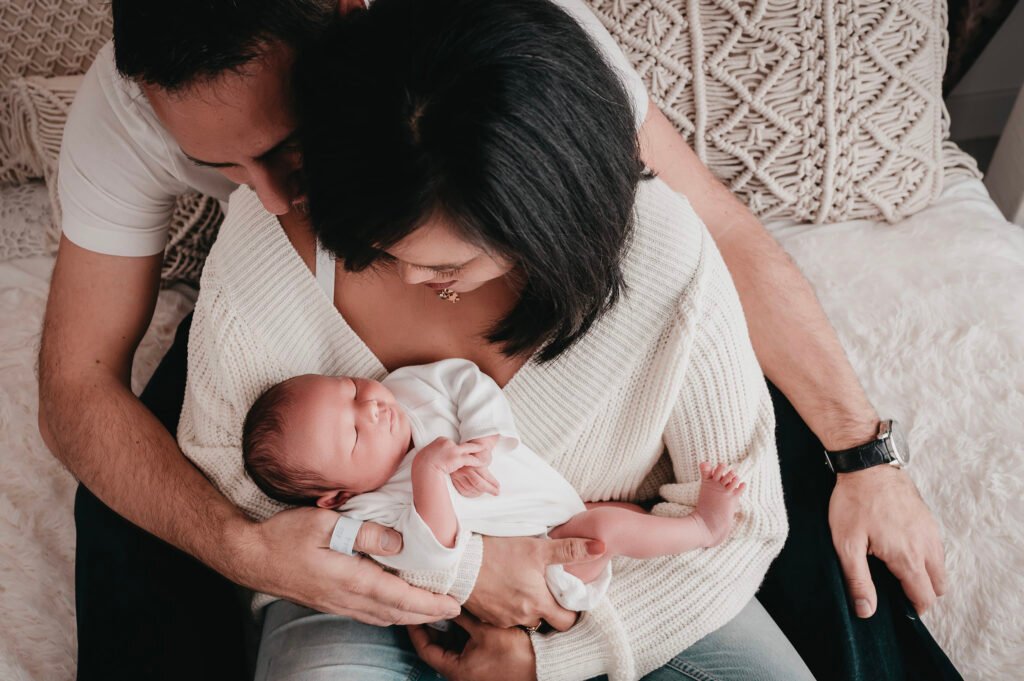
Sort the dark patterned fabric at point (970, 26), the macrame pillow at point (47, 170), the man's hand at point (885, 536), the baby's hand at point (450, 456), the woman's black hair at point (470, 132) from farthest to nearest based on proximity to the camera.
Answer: the dark patterned fabric at point (970, 26)
the macrame pillow at point (47, 170)
the man's hand at point (885, 536)
the baby's hand at point (450, 456)
the woman's black hair at point (470, 132)

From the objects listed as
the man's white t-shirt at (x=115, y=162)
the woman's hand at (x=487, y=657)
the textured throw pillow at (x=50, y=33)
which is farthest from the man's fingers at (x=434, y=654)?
the textured throw pillow at (x=50, y=33)

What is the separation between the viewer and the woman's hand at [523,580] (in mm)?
1035

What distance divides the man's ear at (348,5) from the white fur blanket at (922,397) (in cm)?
92

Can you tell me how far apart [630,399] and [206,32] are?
70cm

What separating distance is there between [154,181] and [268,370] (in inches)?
14.9

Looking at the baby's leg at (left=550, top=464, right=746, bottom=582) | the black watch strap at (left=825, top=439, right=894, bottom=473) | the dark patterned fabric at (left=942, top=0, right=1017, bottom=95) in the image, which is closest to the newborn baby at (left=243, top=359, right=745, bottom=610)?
the baby's leg at (left=550, top=464, right=746, bottom=582)

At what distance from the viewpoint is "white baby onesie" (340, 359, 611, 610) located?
3.40 ft

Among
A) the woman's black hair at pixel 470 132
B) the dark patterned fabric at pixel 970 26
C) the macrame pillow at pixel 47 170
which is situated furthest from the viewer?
the dark patterned fabric at pixel 970 26

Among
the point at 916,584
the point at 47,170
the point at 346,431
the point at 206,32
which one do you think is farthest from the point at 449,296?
the point at 47,170

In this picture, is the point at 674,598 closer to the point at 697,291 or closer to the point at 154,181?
the point at 697,291

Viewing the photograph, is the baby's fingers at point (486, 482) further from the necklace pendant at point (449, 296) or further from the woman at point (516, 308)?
the necklace pendant at point (449, 296)

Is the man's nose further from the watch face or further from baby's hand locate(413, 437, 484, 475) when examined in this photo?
the watch face

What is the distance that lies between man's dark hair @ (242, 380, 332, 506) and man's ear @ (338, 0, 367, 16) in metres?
0.50

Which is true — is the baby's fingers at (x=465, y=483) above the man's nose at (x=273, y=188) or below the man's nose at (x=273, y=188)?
below
